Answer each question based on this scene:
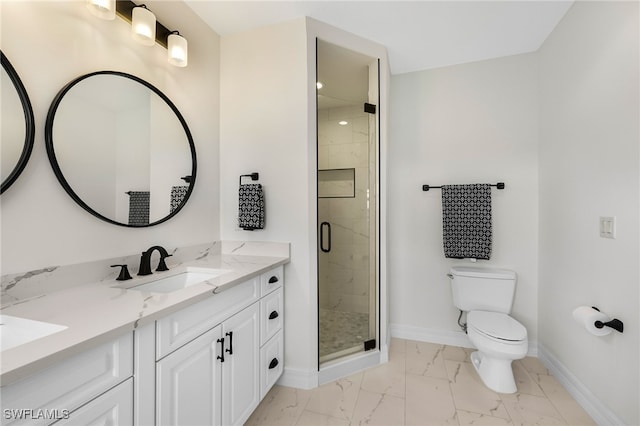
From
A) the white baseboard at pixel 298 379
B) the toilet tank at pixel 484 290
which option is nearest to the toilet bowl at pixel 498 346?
the toilet tank at pixel 484 290

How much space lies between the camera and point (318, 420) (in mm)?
1566

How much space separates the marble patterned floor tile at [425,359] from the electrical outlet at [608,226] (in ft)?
4.46

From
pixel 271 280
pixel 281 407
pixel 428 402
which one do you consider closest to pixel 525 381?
pixel 428 402

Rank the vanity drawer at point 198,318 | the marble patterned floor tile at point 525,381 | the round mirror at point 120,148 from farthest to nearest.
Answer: the marble patterned floor tile at point 525,381, the round mirror at point 120,148, the vanity drawer at point 198,318

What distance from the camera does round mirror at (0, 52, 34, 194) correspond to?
966 mm

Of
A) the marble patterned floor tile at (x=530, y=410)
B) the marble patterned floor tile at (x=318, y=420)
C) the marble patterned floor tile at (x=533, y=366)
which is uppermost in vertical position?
the marble patterned floor tile at (x=533, y=366)

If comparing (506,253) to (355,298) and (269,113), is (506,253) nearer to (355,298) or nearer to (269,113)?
(355,298)

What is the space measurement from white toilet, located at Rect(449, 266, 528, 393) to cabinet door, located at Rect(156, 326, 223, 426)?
1.68 meters

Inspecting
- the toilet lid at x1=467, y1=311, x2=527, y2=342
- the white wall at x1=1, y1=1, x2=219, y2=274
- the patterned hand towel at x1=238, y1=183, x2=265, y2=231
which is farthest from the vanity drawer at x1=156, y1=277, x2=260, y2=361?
the toilet lid at x1=467, y1=311, x2=527, y2=342

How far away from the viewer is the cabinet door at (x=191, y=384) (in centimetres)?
96

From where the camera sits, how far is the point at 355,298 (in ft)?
7.90

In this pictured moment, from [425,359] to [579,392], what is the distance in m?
0.92

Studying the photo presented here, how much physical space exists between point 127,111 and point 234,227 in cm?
96

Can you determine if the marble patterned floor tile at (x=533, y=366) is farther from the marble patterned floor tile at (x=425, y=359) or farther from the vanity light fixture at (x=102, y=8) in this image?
the vanity light fixture at (x=102, y=8)
